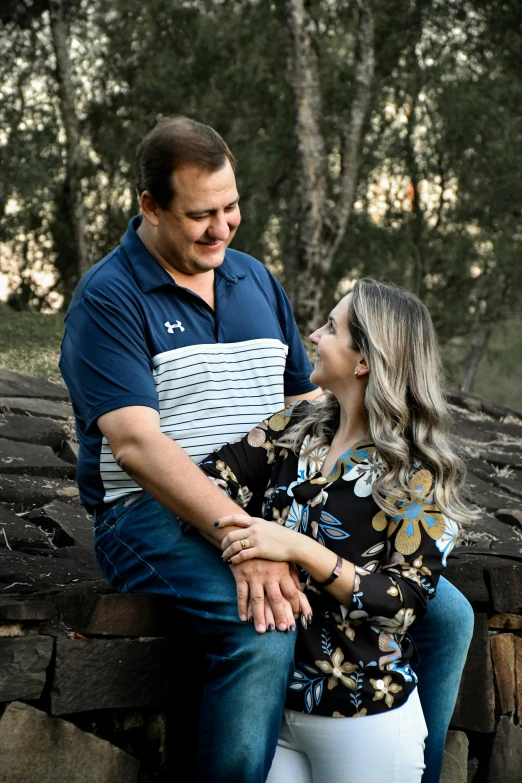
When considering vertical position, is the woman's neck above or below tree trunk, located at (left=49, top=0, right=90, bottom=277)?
below

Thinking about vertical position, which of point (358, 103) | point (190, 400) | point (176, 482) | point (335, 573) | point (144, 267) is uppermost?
point (358, 103)

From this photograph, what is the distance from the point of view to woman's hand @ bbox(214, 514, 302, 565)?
241cm

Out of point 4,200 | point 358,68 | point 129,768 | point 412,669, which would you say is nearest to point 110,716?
point 129,768

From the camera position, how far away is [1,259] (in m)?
21.7

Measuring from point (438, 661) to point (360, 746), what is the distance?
0.42 meters

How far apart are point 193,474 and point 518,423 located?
5.42 metres

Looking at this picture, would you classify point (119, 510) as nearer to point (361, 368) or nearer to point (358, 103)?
point (361, 368)

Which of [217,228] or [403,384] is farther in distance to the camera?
[217,228]

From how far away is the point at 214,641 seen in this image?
2.47 m

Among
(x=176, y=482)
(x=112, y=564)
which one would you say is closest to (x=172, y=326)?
(x=176, y=482)

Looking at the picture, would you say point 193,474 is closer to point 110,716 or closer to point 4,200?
point 110,716

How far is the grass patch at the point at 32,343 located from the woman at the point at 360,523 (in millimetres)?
4190

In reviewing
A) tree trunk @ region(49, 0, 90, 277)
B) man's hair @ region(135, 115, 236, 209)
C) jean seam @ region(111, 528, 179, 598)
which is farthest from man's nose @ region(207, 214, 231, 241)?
tree trunk @ region(49, 0, 90, 277)

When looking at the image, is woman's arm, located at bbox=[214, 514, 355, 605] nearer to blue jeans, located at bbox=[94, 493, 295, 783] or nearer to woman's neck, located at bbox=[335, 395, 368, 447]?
blue jeans, located at bbox=[94, 493, 295, 783]
